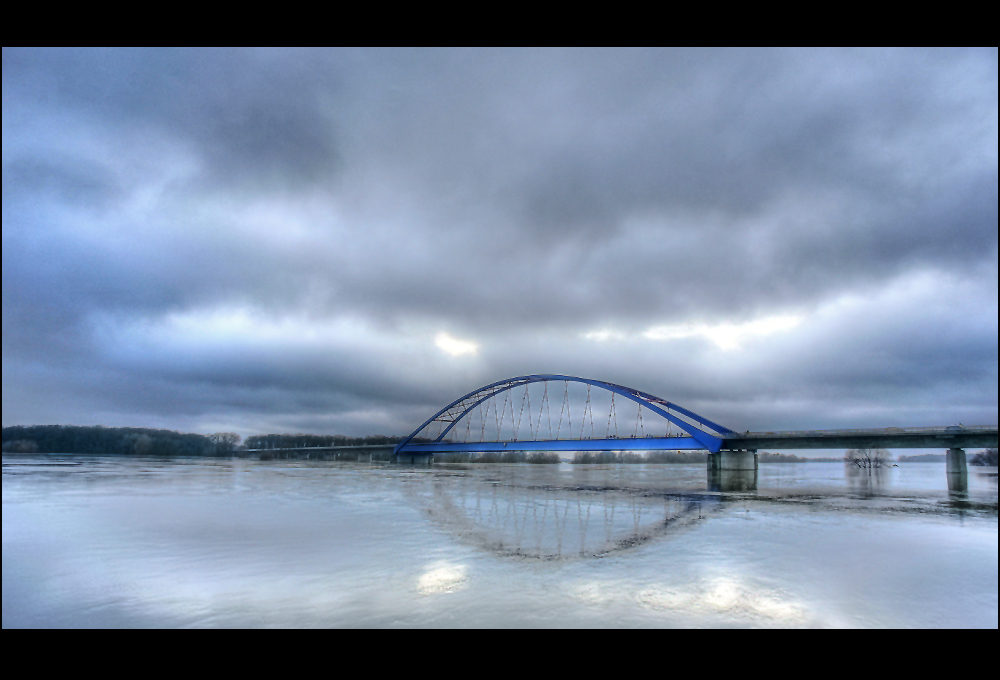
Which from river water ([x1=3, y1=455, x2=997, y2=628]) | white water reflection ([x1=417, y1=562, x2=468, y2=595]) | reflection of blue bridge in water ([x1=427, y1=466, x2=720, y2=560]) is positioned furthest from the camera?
reflection of blue bridge in water ([x1=427, y1=466, x2=720, y2=560])

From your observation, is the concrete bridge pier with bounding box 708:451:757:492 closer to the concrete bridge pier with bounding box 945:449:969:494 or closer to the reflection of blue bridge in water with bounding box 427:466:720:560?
the concrete bridge pier with bounding box 945:449:969:494

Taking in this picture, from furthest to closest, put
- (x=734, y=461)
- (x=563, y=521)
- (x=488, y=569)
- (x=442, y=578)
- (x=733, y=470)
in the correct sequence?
(x=734, y=461), (x=733, y=470), (x=563, y=521), (x=488, y=569), (x=442, y=578)

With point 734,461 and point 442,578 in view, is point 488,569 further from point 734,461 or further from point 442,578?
point 734,461

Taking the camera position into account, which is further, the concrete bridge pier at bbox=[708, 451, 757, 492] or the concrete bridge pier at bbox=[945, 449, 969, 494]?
the concrete bridge pier at bbox=[708, 451, 757, 492]

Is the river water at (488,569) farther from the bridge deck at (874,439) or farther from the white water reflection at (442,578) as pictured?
the bridge deck at (874,439)

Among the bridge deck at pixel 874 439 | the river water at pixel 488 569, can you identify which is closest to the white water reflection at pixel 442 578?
the river water at pixel 488 569

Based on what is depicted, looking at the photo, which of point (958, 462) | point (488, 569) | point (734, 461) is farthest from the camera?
point (734, 461)

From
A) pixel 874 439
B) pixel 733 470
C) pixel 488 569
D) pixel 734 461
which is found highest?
pixel 874 439

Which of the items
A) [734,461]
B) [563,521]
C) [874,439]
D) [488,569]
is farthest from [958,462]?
[488,569]

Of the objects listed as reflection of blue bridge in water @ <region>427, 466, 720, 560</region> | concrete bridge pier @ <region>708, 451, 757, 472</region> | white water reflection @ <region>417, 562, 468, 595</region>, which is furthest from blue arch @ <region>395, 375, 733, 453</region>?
white water reflection @ <region>417, 562, 468, 595</region>

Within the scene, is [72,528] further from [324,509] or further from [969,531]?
[969,531]

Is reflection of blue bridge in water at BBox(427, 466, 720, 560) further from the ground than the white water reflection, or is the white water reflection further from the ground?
the white water reflection

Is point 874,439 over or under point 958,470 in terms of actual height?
over

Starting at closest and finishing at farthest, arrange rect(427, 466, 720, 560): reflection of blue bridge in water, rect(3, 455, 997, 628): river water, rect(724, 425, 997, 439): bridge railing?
rect(3, 455, 997, 628): river water < rect(427, 466, 720, 560): reflection of blue bridge in water < rect(724, 425, 997, 439): bridge railing
